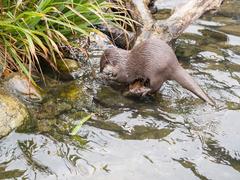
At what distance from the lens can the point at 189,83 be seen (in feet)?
12.7

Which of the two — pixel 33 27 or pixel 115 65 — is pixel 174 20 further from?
pixel 33 27

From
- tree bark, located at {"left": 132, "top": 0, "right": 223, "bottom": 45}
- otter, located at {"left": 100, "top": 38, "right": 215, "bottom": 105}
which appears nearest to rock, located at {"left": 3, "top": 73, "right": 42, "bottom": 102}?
otter, located at {"left": 100, "top": 38, "right": 215, "bottom": 105}

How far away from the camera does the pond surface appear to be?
3.04 m

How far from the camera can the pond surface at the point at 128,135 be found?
3045mm

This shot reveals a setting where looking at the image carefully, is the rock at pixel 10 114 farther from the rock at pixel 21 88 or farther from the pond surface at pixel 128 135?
the rock at pixel 21 88

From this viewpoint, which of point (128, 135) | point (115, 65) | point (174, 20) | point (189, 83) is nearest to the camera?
point (128, 135)

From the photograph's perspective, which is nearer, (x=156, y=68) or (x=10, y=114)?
(x=10, y=114)

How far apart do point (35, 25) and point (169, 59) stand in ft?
3.67

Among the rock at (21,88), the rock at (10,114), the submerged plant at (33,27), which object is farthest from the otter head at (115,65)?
the rock at (10,114)

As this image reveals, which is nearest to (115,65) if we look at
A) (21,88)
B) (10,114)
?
(21,88)

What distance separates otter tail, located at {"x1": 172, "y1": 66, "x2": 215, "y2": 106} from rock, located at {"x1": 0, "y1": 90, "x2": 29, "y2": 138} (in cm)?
125

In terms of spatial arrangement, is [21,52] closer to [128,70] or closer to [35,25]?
[35,25]

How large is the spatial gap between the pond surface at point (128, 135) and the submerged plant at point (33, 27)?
0.34 m

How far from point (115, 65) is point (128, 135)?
0.95 m
